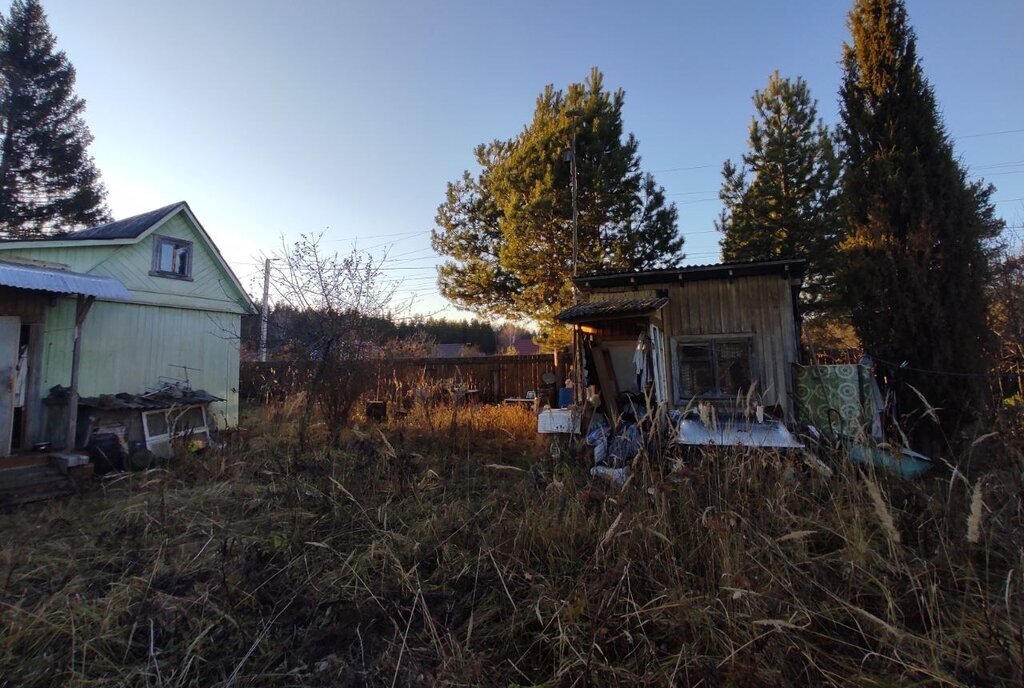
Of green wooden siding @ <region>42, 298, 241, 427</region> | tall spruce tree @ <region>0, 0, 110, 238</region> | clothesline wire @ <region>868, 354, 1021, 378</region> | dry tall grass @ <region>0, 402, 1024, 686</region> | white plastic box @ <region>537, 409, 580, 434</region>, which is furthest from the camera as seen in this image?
tall spruce tree @ <region>0, 0, 110, 238</region>

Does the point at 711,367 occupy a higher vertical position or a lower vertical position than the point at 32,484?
higher

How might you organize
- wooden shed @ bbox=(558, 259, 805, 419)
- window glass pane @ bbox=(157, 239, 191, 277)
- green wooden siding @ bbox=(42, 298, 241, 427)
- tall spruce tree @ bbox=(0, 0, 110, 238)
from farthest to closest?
tall spruce tree @ bbox=(0, 0, 110, 238) < window glass pane @ bbox=(157, 239, 191, 277) < green wooden siding @ bbox=(42, 298, 241, 427) < wooden shed @ bbox=(558, 259, 805, 419)

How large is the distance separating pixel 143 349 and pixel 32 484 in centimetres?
363

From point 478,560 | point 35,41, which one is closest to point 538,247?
point 478,560

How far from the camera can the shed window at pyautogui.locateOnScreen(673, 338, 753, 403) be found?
821 cm

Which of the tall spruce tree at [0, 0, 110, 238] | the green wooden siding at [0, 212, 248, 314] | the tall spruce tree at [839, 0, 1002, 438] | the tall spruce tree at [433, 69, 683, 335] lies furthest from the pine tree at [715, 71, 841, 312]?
the tall spruce tree at [0, 0, 110, 238]

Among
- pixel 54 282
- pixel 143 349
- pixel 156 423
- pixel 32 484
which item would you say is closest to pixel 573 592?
pixel 32 484

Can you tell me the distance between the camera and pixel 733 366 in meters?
8.25

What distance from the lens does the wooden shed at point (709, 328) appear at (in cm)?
790

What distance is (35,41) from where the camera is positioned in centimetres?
1938

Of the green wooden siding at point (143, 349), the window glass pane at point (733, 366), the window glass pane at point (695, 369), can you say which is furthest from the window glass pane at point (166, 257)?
the window glass pane at point (733, 366)

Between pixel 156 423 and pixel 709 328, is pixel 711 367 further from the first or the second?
pixel 156 423

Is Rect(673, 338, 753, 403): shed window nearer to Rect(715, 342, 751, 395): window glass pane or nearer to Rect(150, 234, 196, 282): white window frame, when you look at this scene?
Rect(715, 342, 751, 395): window glass pane

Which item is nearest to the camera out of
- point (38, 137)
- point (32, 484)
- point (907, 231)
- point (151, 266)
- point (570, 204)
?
point (32, 484)
